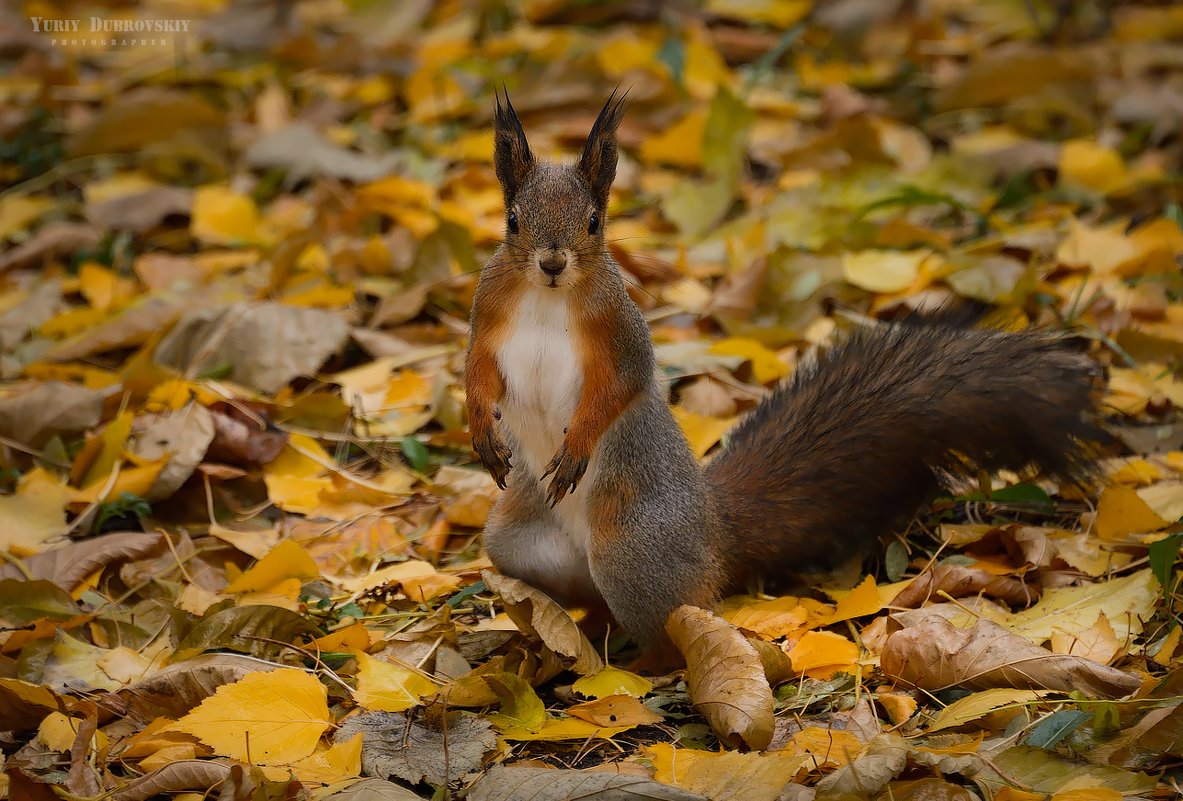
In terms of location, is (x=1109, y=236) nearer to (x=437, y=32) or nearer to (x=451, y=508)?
(x=451, y=508)

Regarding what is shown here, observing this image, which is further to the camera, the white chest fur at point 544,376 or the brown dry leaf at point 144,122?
the brown dry leaf at point 144,122

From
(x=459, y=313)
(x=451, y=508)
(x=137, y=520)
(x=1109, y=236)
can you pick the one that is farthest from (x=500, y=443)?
(x=1109, y=236)

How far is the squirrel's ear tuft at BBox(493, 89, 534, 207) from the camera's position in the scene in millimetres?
2510

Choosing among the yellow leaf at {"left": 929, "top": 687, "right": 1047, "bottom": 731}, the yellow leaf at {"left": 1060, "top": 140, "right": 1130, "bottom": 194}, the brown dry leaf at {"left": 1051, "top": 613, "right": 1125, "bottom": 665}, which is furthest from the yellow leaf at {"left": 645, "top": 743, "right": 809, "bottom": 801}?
the yellow leaf at {"left": 1060, "top": 140, "right": 1130, "bottom": 194}

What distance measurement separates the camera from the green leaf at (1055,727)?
6.93ft

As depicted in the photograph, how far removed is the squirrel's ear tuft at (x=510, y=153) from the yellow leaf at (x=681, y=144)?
238cm

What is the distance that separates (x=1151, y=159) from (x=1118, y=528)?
254 cm

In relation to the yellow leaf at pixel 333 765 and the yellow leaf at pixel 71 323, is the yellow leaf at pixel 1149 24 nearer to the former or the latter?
the yellow leaf at pixel 71 323

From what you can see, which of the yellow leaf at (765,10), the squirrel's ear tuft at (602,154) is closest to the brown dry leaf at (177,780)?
the squirrel's ear tuft at (602,154)

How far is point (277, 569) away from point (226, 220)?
2.26 m

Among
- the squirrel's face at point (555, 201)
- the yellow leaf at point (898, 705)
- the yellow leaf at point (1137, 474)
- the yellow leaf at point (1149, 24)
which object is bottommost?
the yellow leaf at point (898, 705)

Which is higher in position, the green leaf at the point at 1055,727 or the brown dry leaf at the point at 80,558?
the brown dry leaf at the point at 80,558

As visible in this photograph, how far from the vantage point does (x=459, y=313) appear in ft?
13.5

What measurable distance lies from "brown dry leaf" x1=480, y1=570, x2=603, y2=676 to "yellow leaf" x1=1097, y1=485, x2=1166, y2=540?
3.69 ft
